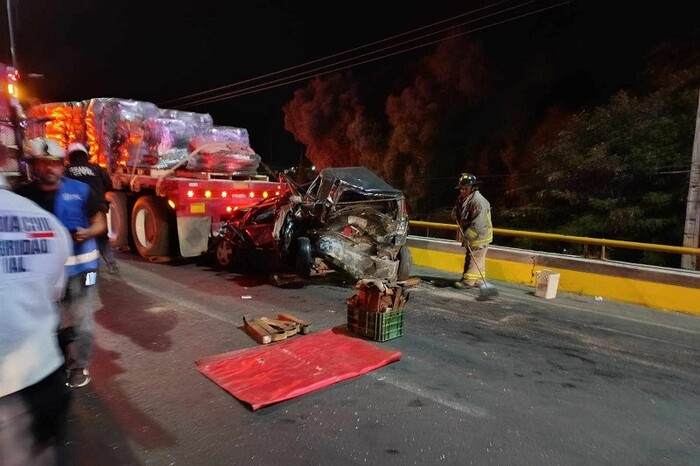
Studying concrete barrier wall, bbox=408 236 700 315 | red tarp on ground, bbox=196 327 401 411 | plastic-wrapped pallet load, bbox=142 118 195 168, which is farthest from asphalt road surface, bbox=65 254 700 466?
plastic-wrapped pallet load, bbox=142 118 195 168

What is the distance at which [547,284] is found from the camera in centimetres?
696

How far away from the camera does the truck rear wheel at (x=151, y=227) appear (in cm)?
901

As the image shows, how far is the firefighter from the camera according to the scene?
7609mm

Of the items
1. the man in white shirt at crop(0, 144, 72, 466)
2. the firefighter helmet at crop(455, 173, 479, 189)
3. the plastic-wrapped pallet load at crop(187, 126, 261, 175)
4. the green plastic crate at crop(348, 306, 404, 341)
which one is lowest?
the green plastic crate at crop(348, 306, 404, 341)

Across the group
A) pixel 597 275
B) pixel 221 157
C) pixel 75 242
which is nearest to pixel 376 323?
pixel 75 242

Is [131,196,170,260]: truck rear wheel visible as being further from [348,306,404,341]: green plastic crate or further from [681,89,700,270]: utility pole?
[681,89,700,270]: utility pole

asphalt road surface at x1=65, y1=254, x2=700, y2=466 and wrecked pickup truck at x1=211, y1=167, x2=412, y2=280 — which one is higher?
wrecked pickup truck at x1=211, y1=167, x2=412, y2=280

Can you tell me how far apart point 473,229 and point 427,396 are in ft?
14.1

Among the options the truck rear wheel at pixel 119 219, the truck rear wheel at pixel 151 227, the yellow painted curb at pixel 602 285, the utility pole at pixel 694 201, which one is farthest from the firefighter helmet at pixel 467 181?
the truck rear wheel at pixel 119 219

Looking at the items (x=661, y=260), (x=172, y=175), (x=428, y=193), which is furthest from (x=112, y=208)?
(x=428, y=193)

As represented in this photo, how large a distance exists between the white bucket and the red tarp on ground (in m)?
3.38

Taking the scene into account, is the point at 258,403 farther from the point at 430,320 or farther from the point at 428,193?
the point at 428,193

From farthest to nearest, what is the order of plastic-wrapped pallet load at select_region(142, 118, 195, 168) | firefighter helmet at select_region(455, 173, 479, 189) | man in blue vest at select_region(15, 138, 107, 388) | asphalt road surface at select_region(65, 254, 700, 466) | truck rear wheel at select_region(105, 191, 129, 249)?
truck rear wheel at select_region(105, 191, 129, 249)
plastic-wrapped pallet load at select_region(142, 118, 195, 168)
firefighter helmet at select_region(455, 173, 479, 189)
man in blue vest at select_region(15, 138, 107, 388)
asphalt road surface at select_region(65, 254, 700, 466)

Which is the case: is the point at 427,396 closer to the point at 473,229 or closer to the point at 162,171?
the point at 473,229
